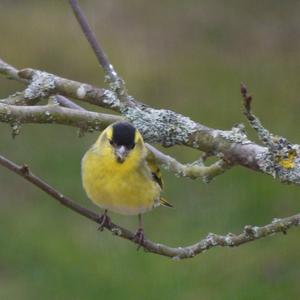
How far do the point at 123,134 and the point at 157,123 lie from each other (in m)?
0.27

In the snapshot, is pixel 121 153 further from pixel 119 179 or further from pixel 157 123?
pixel 157 123

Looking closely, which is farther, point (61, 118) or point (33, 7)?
point (33, 7)

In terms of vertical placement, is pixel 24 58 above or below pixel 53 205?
above

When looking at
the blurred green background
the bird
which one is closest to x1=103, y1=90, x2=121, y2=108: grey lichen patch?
the bird

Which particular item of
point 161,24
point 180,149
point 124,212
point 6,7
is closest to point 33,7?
point 6,7

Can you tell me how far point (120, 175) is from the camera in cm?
393

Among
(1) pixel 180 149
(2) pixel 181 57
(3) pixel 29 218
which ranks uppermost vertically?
(2) pixel 181 57

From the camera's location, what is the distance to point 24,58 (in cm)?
882

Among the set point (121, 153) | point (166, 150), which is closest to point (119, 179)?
Answer: point (121, 153)

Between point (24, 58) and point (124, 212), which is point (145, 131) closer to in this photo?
point (124, 212)

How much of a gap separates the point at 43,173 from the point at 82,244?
89 centimetres

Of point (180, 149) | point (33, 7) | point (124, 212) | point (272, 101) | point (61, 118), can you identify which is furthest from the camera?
point (33, 7)

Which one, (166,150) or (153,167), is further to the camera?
(166,150)

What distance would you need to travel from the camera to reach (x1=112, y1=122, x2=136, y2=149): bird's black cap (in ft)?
12.0
